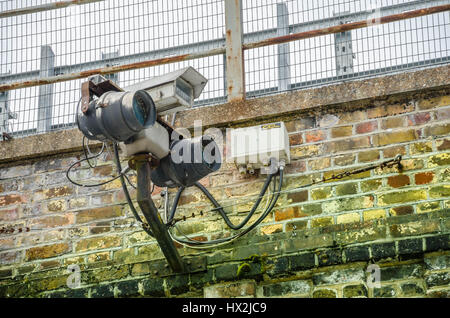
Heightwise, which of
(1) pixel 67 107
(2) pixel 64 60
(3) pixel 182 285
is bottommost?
(3) pixel 182 285

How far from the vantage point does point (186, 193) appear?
5.01 m

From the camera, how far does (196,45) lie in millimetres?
5316

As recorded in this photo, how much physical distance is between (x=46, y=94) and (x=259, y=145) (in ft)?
5.16

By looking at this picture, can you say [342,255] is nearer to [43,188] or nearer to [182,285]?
[182,285]

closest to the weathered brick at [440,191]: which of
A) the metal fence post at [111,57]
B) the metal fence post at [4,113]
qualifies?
the metal fence post at [111,57]

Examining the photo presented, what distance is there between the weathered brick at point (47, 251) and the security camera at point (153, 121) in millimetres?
1094

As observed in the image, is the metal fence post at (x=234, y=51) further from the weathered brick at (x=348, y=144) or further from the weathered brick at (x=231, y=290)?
the weathered brick at (x=231, y=290)

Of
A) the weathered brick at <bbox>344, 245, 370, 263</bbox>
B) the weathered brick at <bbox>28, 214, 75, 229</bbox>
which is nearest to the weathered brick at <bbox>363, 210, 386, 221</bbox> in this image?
the weathered brick at <bbox>344, 245, 370, 263</bbox>

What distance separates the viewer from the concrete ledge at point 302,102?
4809mm

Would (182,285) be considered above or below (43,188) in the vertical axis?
below

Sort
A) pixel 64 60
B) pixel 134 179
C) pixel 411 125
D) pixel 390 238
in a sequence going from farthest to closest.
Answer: pixel 64 60
pixel 134 179
pixel 411 125
pixel 390 238

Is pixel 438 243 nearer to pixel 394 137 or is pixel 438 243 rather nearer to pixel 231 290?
pixel 394 137

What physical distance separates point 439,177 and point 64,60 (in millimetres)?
2526

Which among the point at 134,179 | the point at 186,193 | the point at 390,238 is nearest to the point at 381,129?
the point at 390,238
